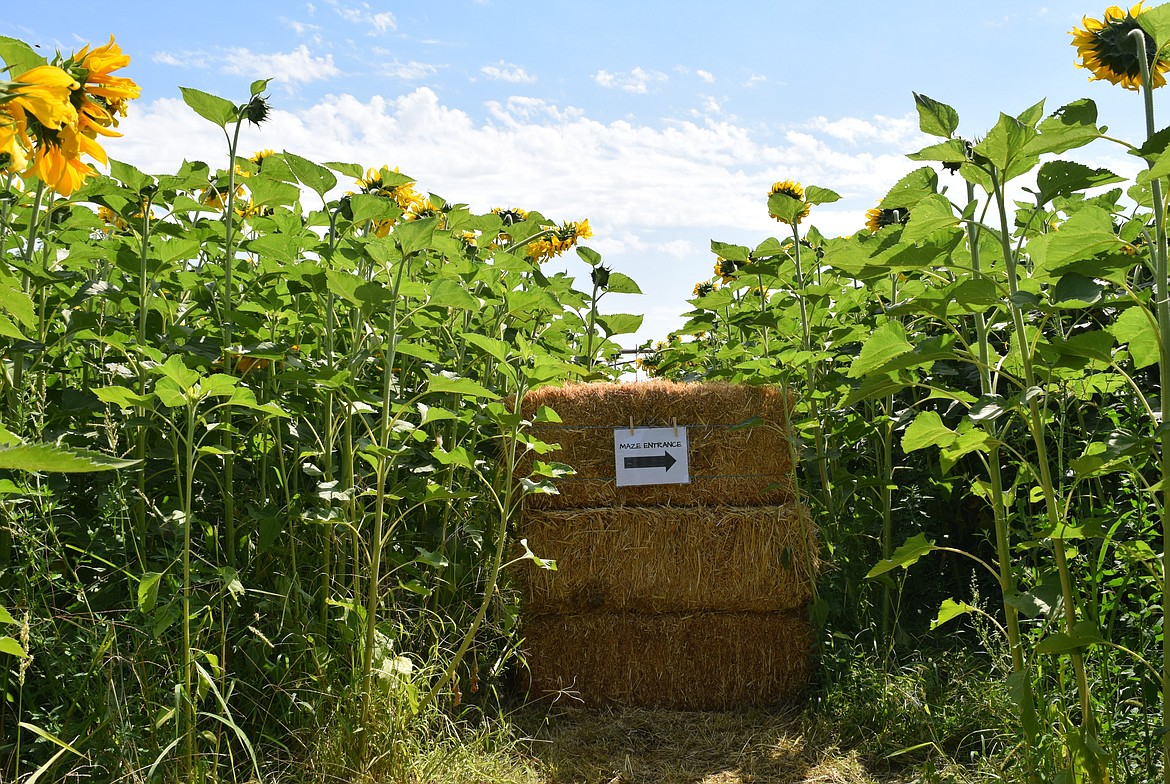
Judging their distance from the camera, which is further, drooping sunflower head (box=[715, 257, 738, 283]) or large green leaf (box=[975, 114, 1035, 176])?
drooping sunflower head (box=[715, 257, 738, 283])

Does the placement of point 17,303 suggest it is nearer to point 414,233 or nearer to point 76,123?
point 76,123

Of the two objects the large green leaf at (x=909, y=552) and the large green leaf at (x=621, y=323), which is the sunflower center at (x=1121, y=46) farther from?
the large green leaf at (x=621, y=323)

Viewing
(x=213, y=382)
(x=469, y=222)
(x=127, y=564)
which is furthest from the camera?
(x=469, y=222)

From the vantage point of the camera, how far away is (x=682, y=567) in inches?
122

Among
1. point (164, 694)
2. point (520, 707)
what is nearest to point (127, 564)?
point (164, 694)

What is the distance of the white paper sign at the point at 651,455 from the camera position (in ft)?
10.3

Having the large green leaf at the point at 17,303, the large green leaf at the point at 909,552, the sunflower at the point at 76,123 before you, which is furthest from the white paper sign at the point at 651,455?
the sunflower at the point at 76,123

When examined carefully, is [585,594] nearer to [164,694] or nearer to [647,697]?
[647,697]

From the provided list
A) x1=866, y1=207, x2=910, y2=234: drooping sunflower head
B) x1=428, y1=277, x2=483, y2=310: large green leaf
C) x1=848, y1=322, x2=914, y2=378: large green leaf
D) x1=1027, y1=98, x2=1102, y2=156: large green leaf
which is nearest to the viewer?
x1=1027, y1=98, x2=1102, y2=156: large green leaf

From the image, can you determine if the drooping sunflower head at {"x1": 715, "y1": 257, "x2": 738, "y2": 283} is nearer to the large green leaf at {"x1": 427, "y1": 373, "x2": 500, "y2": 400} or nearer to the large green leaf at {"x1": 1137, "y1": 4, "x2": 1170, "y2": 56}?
the large green leaf at {"x1": 427, "y1": 373, "x2": 500, "y2": 400}

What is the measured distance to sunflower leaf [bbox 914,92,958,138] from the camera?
184 centimetres

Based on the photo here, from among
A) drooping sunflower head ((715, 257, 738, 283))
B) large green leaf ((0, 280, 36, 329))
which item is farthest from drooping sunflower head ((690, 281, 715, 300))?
large green leaf ((0, 280, 36, 329))

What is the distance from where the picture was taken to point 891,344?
6.34ft

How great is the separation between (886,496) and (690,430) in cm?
68
